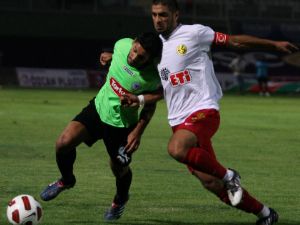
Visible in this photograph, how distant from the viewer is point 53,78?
45344 mm

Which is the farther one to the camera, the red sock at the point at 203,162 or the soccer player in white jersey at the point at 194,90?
the soccer player in white jersey at the point at 194,90

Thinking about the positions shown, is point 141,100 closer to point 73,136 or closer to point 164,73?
point 164,73

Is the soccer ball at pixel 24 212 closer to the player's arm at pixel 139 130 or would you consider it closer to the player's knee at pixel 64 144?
the player's knee at pixel 64 144

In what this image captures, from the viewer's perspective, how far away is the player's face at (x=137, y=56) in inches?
370

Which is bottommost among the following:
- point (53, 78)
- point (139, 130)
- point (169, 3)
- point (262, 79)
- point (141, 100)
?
point (53, 78)

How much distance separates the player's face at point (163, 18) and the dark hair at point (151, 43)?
11 centimetres

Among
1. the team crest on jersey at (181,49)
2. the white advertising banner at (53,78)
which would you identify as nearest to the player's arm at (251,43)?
the team crest on jersey at (181,49)

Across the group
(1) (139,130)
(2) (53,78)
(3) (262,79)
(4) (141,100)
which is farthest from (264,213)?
(2) (53,78)

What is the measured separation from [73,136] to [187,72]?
5.08 feet

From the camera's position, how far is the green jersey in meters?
9.80

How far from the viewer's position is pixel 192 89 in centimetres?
918

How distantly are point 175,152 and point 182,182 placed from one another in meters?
4.45

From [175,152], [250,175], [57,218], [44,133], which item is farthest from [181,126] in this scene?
[44,133]

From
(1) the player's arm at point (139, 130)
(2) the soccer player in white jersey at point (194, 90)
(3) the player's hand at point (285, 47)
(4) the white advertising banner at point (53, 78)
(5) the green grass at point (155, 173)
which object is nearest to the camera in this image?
(3) the player's hand at point (285, 47)
